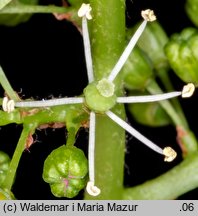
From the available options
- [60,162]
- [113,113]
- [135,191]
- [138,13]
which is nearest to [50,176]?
[60,162]

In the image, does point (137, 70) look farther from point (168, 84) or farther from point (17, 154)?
point (17, 154)

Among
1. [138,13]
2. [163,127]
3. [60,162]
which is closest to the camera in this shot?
[60,162]

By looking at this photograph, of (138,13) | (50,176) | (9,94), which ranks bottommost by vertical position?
(50,176)

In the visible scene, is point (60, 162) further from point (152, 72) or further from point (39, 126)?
point (152, 72)

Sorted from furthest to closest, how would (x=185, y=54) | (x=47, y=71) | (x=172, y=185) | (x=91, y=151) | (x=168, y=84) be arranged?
(x=47, y=71), (x=168, y=84), (x=172, y=185), (x=185, y=54), (x=91, y=151)

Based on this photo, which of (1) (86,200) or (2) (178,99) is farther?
(2) (178,99)

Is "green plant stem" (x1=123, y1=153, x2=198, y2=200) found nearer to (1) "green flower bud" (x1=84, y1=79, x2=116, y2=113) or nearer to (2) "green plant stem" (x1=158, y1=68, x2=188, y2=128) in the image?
(2) "green plant stem" (x1=158, y1=68, x2=188, y2=128)

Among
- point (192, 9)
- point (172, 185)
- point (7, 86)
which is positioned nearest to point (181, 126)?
point (172, 185)

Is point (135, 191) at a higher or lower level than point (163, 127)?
lower
